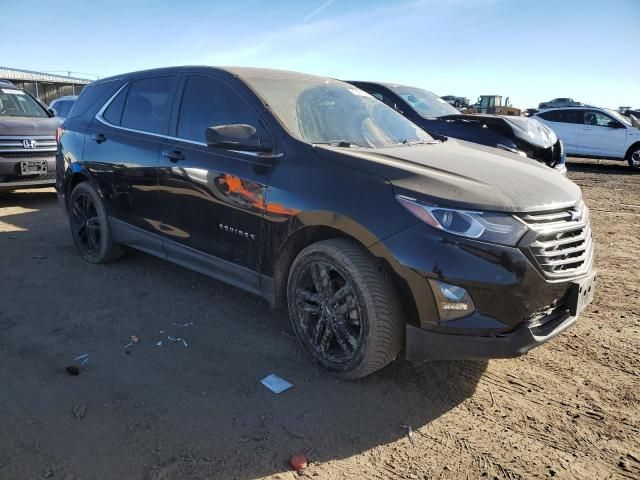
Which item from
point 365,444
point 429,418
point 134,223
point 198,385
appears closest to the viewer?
point 365,444

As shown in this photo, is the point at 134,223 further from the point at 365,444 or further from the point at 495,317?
the point at 495,317

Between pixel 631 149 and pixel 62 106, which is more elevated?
pixel 62 106

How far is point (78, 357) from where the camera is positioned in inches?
127

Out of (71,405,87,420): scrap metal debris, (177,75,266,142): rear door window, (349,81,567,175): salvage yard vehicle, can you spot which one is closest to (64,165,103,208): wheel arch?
(177,75,266,142): rear door window

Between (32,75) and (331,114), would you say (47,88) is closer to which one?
(32,75)

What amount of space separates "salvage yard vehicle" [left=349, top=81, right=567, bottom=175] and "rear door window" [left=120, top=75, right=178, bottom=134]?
3.78 metres

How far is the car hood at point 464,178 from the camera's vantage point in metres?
2.62

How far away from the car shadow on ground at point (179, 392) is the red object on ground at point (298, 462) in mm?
43

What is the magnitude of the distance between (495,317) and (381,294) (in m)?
0.59

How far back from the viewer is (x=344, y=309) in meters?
2.95

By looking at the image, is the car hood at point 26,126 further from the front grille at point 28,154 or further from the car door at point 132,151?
the car door at point 132,151

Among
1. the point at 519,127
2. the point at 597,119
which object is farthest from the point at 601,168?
the point at 519,127

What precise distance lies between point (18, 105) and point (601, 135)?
1460 centimetres

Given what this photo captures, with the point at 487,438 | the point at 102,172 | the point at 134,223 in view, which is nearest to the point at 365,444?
the point at 487,438
